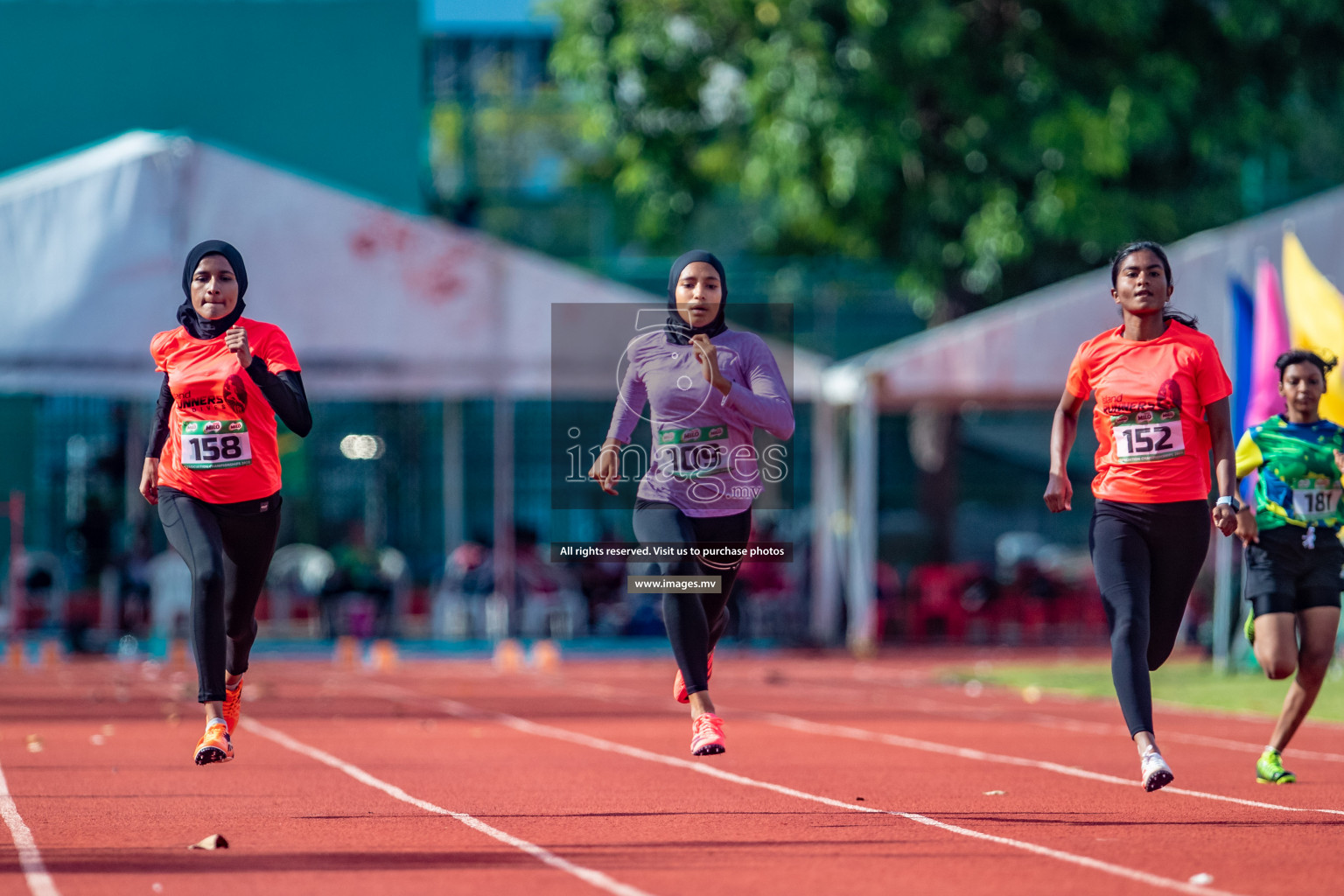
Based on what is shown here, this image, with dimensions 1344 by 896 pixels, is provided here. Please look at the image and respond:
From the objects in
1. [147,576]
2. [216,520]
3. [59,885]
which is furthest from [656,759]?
[147,576]

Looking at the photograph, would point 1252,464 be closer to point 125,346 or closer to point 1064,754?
point 1064,754

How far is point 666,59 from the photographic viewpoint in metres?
24.6

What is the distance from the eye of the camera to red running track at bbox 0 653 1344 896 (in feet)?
18.8

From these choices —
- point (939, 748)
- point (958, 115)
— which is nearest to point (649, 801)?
point (939, 748)

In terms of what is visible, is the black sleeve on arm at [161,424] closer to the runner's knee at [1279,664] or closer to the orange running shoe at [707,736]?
the orange running shoe at [707,736]

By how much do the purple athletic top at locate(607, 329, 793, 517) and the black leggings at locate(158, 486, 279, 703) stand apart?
166cm

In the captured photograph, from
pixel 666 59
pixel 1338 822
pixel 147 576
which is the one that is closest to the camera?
pixel 1338 822

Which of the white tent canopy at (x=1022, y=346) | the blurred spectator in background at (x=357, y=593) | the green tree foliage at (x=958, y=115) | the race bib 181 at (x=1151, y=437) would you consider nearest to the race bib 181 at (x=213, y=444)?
the race bib 181 at (x=1151, y=437)

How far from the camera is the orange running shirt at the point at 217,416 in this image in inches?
301

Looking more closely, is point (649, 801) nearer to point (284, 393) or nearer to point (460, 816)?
point (460, 816)

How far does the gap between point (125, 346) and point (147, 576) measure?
381cm

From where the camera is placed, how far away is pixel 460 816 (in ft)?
23.6

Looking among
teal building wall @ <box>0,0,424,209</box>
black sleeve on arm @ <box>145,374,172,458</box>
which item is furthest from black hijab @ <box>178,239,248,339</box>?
teal building wall @ <box>0,0,424,209</box>

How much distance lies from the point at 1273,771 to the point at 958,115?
1649 cm
